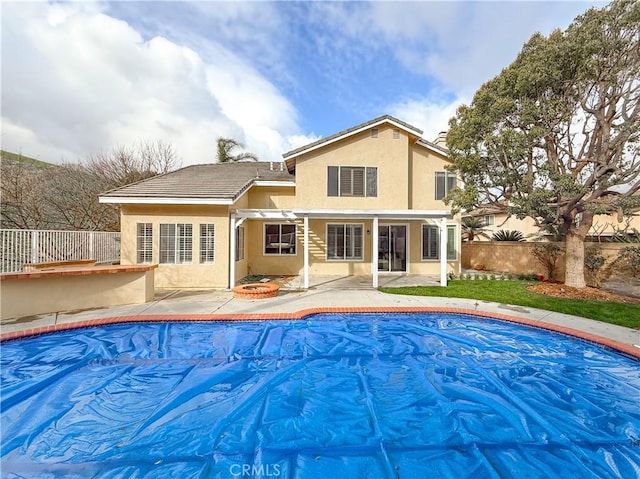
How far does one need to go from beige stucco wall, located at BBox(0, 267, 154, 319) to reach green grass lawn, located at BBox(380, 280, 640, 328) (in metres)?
9.31

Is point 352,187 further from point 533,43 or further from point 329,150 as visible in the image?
point 533,43

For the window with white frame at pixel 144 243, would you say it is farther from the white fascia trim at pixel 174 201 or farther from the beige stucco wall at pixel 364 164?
the beige stucco wall at pixel 364 164

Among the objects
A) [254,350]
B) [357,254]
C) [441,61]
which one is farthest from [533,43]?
[254,350]

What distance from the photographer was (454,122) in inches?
513

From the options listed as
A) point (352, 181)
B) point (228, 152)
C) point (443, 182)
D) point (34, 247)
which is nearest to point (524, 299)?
point (443, 182)

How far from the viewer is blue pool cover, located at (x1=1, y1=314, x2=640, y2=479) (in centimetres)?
343

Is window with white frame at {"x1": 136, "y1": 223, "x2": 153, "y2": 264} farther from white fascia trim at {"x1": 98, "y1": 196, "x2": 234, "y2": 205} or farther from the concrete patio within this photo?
the concrete patio

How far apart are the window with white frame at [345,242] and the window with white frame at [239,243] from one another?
4671 mm

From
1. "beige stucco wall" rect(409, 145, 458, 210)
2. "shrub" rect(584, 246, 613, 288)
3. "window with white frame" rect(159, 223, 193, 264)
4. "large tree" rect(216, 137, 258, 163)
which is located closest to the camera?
"window with white frame" rect(159, 223, 193, 264)

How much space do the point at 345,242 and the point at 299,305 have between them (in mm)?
6905

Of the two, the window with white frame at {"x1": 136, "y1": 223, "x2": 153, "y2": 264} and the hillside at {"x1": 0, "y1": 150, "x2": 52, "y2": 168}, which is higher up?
the hillside at {"x1": 0, "y1": 150, "x2": 52, "y2": 168}

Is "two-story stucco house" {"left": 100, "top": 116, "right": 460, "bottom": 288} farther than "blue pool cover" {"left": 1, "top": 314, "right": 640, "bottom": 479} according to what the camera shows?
Yes

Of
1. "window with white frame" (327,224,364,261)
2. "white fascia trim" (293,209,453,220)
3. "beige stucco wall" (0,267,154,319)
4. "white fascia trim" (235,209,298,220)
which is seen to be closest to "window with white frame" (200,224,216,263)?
"white fascia trim" (235,209,298,220)

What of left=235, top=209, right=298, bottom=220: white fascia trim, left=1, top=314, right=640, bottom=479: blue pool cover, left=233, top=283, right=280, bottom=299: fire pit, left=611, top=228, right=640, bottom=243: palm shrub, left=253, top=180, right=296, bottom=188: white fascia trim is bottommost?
left=1, top=314, right=640, bottom=479: blue pool cover
